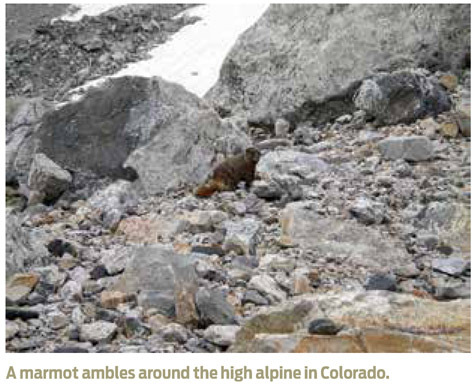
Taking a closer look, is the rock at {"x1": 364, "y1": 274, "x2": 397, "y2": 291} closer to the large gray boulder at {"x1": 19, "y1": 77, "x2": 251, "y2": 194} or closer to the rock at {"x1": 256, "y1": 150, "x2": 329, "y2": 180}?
the rock at {"x1": 256, "y1": 150, "x2": 329, "y2": 180}

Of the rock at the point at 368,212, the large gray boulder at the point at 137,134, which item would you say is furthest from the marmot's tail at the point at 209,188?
the rock at the point at 368,212

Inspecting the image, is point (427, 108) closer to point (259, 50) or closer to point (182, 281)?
point (259, 50)

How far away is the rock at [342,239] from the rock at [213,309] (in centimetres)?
167

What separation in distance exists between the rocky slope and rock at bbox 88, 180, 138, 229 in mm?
29

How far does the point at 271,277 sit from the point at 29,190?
4.77 meters

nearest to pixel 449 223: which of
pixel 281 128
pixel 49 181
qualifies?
pixel 281 128

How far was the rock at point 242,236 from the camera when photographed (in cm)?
755

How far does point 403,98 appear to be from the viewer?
1111cm

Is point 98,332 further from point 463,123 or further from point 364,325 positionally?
point 463,123

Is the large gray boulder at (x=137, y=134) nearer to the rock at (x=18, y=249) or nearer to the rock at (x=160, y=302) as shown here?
the rock at (x=18, y=249)

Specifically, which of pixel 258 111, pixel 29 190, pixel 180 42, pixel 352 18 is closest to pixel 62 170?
pixel 29 190

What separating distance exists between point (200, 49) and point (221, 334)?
20.0 m

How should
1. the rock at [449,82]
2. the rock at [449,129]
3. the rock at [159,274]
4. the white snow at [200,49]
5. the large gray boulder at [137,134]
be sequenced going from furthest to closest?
the white snow at [200,49] < the rock at [449,82] < the rock at [449,129] < the large gray boulder at [137,134] < the rock at [159,274]

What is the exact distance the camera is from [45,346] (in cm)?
587
